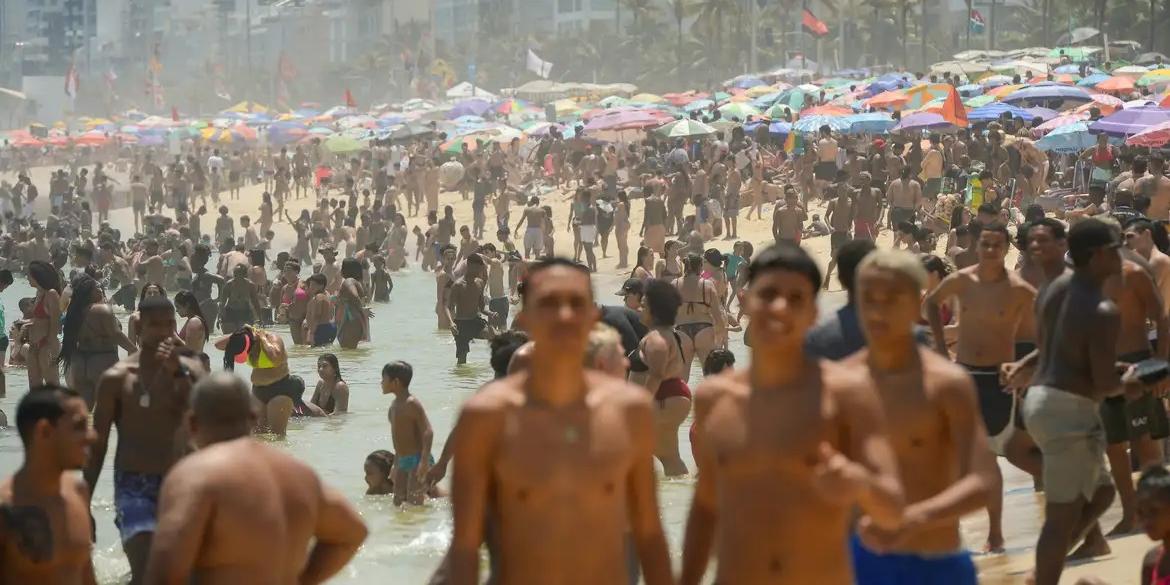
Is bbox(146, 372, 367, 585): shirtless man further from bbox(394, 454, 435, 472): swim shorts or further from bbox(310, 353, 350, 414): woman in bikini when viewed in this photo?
bbox(310, 353, 350, 414): woman in bikini

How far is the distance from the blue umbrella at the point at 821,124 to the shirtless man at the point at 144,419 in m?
26.9

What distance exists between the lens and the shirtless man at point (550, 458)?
378 centimetres

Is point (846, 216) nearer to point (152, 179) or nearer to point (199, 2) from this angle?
point (152, 179)

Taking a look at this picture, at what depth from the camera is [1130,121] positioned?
25.2 meters

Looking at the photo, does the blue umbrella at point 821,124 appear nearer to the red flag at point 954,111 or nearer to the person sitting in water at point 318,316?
the red flag at point 954,111

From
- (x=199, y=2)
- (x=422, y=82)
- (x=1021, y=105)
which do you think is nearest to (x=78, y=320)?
(x=1021, y=105)

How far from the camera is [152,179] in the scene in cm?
4291

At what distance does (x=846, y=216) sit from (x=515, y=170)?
18.0 metres

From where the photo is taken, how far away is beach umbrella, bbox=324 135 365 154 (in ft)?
160

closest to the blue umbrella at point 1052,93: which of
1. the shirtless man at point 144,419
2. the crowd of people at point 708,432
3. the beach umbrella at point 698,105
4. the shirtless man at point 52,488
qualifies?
the beach umbrella at point 698,105

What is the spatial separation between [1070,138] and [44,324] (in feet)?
56.2

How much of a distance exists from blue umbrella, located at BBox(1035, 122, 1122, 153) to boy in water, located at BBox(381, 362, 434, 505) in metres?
17.8

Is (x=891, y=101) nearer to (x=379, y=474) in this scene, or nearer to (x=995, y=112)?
(x=995, y=112)

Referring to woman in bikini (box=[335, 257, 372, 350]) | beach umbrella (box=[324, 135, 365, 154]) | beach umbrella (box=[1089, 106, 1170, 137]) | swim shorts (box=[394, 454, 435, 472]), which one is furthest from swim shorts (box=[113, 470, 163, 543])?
beach umbrella (box=[324, 135, 365, 154])
